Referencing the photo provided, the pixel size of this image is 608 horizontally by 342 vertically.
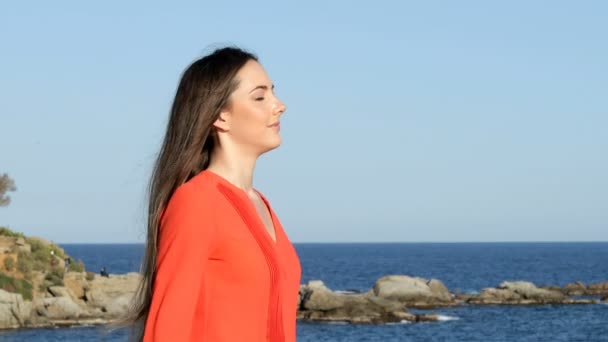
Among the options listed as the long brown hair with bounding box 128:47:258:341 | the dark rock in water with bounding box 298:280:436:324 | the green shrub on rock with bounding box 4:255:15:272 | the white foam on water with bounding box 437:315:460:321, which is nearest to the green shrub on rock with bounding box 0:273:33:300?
the green shrub on rock with bounding box 4:255:15:272

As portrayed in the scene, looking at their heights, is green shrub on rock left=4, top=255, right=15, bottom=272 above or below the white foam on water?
above

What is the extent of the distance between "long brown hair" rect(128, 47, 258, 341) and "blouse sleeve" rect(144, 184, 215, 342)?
0.47 feet

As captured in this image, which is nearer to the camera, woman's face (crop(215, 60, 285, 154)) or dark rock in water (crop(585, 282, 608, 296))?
woman's face (crop(215, 60, 285, 154))

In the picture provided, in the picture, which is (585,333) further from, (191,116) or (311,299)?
(191,116)

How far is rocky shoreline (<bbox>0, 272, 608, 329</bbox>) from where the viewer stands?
48812mm

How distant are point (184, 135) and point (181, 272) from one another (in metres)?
0.44

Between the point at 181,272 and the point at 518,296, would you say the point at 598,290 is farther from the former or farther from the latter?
the point at 181,272

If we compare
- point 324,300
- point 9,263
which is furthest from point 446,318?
point 9,263

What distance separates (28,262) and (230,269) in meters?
50.7

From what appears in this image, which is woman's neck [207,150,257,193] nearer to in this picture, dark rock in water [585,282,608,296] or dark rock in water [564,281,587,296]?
dark rock in water [564,281,587,296]

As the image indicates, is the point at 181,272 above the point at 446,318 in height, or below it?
above

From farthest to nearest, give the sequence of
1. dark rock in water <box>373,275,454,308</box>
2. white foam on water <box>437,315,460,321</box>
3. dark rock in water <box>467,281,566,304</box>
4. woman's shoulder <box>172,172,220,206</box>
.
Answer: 1. dark rock in water <box>467,281,566,304</box>
2. dark rock in water <box>373,275,454,308</box>
3. white foam on water <box>437,315,460,321</box>
4. woman's shoulder <box>172,172,220,206</box>

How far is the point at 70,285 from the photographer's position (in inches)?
2170

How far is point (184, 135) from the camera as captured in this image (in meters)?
3.03
